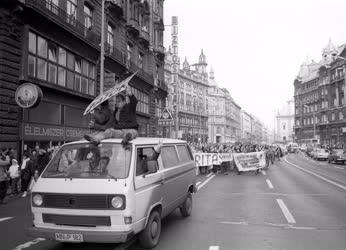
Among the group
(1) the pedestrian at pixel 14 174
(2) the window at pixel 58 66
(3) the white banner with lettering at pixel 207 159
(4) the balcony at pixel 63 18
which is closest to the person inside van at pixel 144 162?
(1) the pedestrian at pixel 14 174

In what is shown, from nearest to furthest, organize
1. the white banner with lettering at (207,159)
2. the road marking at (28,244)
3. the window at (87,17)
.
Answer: the road marking at (28,244), the white banner with lettering at (207,159), the window at (87,17)

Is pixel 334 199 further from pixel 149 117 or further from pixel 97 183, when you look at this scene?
pixel 149 117

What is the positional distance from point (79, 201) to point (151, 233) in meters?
1.50

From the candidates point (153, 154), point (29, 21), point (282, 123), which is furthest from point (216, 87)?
point (153, 154)

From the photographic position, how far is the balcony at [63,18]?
18.4m

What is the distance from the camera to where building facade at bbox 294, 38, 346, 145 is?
268 feet

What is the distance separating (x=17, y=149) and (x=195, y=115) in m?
76.3

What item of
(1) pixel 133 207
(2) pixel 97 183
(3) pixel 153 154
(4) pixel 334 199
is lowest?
(4) pixel 334 199

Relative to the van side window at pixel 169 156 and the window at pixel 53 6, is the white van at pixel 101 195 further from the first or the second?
the window at pixel 53 6

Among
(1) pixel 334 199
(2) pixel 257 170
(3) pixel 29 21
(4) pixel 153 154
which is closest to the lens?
(4) pixel 153 154

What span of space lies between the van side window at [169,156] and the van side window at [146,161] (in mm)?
631

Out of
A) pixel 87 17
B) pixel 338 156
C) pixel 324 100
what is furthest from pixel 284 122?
pixel 87 17

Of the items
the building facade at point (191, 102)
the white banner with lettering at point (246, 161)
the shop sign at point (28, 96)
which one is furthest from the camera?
the building facade at point (191, 102)

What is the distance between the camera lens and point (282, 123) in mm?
177250
